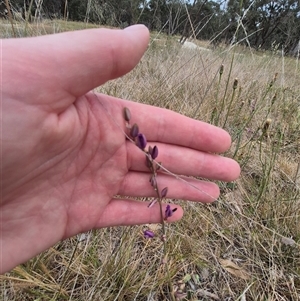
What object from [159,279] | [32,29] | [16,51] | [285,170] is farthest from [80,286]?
[32,29]

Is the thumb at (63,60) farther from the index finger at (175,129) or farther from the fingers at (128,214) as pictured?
the fingers at (128,214)

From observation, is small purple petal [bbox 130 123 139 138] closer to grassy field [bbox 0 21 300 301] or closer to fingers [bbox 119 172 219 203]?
fingers [bbox 119 172 219 203]

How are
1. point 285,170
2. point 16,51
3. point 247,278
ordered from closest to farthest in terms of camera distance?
point 16,51, point 247,278, point 285,170

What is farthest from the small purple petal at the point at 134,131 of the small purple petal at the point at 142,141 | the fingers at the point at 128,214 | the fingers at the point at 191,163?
the fingers at the point at 128,214

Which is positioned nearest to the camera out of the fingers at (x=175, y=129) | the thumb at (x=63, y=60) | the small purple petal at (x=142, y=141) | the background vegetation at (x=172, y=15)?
the thumb at (x=63, y=60)

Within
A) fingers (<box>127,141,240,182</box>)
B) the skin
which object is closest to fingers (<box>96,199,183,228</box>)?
the skin

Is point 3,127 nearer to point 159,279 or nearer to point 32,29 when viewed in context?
point 159,279
